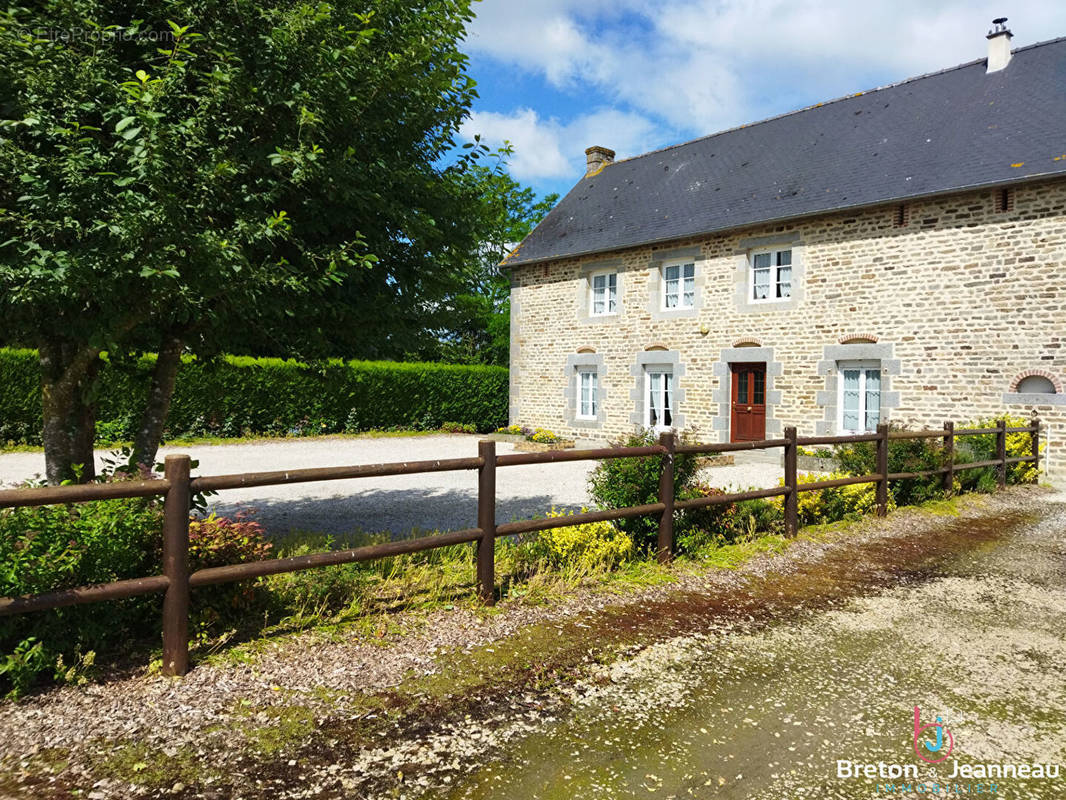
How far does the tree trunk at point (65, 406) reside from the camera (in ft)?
16.0

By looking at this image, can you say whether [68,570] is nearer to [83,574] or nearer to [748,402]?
[83,574]

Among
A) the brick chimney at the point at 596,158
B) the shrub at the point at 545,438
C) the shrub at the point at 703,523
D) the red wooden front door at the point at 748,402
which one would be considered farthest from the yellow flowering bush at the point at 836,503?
the brick chimney at the point at 596,158

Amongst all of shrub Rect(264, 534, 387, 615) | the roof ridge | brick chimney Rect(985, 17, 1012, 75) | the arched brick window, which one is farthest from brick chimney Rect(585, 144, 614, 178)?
shrub Rect(264, 534, 387, 615)

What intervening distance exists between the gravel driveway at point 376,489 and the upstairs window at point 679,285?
459cm

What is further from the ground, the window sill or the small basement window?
the window sill

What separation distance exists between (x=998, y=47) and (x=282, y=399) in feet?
60.2

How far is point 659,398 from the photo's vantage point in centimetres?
1684

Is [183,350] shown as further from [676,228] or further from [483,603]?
[676,228]

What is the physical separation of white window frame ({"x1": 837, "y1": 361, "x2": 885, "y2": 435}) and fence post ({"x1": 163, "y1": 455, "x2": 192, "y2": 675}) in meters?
13.0

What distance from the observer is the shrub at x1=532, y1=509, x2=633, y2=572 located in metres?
5.48

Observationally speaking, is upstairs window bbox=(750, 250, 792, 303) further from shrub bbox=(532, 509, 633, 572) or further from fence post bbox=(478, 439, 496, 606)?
fence post bbox=(478, 439, 496, 606)

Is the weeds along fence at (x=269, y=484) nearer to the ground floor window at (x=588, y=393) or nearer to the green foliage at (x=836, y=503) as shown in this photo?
the green foliage at (x=836, y=503)

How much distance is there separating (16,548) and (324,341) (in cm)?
272

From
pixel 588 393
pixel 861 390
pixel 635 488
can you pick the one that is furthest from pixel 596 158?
pixel 635 488
